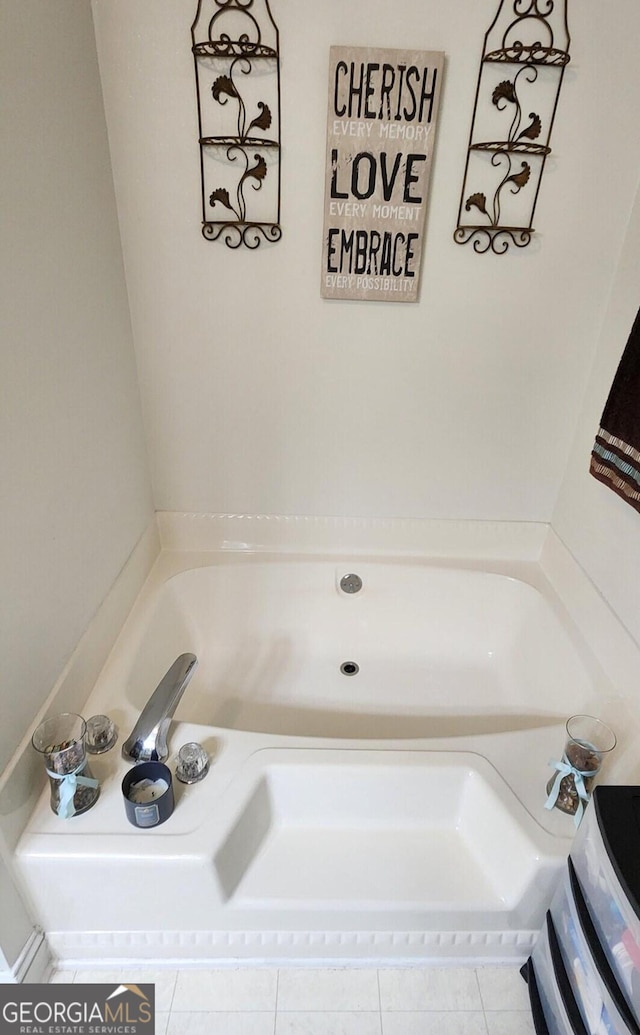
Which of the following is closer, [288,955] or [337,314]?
[288,955]

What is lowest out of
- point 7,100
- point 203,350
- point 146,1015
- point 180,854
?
point 146,1015

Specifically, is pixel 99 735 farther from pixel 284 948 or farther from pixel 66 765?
pixel 284 948

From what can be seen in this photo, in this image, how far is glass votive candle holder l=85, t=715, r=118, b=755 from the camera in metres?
1.21

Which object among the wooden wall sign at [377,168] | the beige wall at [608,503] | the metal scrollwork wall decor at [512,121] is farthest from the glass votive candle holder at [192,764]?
the metal scrollwork wall decor at [512,121]

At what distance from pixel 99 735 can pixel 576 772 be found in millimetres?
1002

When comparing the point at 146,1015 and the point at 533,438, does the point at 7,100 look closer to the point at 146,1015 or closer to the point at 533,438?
the point at 533,438

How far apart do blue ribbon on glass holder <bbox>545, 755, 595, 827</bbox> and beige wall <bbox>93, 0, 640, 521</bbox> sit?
0.90 metres

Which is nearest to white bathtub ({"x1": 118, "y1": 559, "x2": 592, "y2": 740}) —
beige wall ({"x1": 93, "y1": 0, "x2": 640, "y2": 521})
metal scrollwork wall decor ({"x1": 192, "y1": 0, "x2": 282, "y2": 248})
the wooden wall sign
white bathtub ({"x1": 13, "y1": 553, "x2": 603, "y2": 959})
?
white bathtub ({"x1": 13, "y1": 553, "x2": 603, "y2": 959})

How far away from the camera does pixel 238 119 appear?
52.6 inches

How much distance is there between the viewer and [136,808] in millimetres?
1060

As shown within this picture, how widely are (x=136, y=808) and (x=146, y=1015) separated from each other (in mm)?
477

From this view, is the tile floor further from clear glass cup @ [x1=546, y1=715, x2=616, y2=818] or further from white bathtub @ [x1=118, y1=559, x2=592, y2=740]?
white bathtub @ [x1=118, y1=559, x2=592, y2=740]

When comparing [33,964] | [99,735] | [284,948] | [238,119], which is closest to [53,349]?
[238,119]

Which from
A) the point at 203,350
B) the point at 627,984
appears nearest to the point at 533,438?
the point at 203,350
